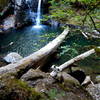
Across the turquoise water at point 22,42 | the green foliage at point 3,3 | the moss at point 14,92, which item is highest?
the moss at point 14,92

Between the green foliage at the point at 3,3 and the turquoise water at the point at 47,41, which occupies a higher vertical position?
the green foliage at the point at 3,3

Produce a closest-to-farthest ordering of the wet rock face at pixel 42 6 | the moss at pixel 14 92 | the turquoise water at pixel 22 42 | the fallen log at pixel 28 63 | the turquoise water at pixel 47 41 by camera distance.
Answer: the moss at pixel 14 92 < the fallen log at pixel 28 63 < the turquoise water at pixel 47 41 < the turquoise water at pixel 22 42 < the wet rock face at pixel 42 6

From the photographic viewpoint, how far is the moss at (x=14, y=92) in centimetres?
213

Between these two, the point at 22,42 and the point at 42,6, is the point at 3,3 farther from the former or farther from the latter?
the point at 22,42

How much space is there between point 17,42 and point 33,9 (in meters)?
10.5

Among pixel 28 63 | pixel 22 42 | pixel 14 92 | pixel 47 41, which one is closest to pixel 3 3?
pixel 22 42

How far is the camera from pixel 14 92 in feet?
7.06

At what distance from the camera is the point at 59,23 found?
19.5 m

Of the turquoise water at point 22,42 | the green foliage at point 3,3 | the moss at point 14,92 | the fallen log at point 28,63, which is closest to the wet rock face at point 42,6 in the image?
the green foliage at point 3,3

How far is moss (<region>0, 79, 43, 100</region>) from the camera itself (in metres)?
2.13

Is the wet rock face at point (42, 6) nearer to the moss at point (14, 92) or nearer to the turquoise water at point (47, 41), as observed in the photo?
the turquoise water at point (47, 41)

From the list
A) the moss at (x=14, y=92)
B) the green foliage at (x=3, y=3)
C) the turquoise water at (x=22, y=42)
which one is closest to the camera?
the moss at (x=14, y=92)

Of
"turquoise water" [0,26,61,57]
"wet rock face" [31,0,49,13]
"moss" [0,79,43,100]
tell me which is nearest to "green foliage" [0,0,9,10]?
"turquoise water" [0,26,61,57]

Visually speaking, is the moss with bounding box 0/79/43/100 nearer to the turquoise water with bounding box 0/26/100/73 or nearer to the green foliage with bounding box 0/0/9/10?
the turquoise water with bounding box 0/26/100/73
